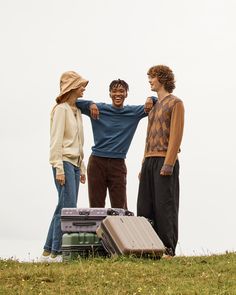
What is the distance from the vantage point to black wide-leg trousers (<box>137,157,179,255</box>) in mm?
10484

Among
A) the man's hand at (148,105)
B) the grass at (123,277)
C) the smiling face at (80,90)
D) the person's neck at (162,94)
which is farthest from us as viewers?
the man's hand at (148,105)

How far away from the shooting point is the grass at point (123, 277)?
761 cm

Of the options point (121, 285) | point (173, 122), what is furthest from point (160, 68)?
point (121, 285)

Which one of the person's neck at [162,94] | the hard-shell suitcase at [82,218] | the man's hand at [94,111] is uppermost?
the person's neck at [162,94]

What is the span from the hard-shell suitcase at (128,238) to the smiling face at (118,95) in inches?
84.2

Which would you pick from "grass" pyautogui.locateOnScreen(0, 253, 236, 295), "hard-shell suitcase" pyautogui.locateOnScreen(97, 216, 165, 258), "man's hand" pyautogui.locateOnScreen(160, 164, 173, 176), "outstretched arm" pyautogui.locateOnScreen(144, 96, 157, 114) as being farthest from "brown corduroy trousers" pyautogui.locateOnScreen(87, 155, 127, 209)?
"grass" pyautogui.locateOnScreen(0, 253, 236, 295)

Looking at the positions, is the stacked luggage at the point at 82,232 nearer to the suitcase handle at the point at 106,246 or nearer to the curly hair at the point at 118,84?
the suitcase handle at the point at 106,246

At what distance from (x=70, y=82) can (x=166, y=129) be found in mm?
1708

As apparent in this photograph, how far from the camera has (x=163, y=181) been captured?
10.5 meters

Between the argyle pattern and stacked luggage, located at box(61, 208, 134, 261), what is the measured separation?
1.18 metres

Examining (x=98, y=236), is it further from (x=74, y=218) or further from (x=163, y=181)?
(x=163, y=181)

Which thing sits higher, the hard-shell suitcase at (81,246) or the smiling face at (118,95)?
the smiling face at (118,95)

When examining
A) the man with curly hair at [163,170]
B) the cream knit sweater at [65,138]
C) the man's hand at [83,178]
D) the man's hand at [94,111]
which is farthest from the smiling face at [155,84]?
the man's hand at [83,178]

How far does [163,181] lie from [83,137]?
1.51 m
